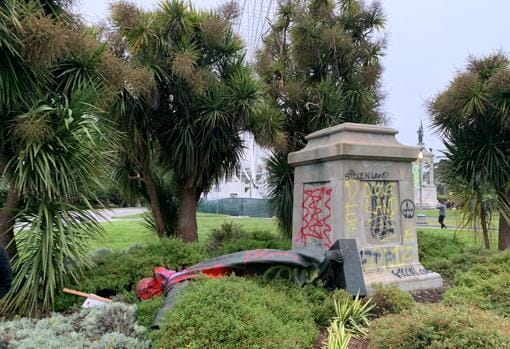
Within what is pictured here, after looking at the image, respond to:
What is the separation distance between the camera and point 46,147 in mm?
5336

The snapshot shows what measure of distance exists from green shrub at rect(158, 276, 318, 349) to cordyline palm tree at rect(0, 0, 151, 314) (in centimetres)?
221

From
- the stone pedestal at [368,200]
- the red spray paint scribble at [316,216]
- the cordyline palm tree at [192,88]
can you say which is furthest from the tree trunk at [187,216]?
the stone pedestal at [368,200]

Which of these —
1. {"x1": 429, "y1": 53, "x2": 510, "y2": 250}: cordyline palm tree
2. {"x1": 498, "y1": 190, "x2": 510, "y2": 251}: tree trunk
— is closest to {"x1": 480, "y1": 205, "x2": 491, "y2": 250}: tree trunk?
{"x1": 429, "y1": 53, "x2": 510, "y2": 250}: cordyline palm tree

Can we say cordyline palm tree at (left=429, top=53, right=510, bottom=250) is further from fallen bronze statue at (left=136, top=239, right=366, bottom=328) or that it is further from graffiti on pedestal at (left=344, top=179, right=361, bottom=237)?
fallen bronze statue at (left=136, top=239, right=366, bottom=328)

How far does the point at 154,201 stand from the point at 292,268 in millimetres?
5202

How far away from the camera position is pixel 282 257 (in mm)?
5012

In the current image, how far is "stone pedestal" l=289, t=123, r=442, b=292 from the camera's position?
20.3ft

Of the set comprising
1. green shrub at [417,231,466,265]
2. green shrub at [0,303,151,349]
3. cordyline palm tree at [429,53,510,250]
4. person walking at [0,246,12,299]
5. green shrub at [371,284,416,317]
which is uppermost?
cordyline palm tree at [429,53,510,250]

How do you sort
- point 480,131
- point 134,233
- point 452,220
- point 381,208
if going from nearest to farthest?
point 381,208 < point 480,131 < point 134,233 < point 452,220

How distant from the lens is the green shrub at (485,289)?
16.1 feet

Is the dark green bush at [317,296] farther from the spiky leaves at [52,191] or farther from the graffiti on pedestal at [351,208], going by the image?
the spiky leaves at [52,191]

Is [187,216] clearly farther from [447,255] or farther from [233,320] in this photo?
[233,320]

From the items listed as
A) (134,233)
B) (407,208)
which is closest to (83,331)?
(407,208)

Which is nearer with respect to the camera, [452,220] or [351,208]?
[351,208]
